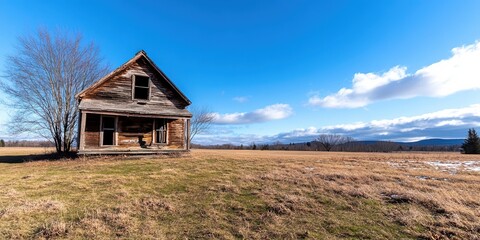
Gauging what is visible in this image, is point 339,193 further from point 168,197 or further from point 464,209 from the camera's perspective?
point 168,197

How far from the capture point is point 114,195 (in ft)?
24.0

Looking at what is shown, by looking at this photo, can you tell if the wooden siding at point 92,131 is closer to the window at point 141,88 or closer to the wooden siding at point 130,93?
the wooden siding at point 130,93

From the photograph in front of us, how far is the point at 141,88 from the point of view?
20.2 m

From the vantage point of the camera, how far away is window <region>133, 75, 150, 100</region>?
19625 millimetres

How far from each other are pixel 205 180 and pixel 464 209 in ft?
25.0

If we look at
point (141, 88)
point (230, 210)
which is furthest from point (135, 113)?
point (230, 210)

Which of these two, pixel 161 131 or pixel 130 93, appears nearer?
pixel 130 93

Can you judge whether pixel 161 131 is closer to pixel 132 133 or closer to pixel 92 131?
pixel 132 133

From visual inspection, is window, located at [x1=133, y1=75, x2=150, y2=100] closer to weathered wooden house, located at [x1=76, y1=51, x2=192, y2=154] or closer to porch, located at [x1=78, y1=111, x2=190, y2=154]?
weathered wooden house, located at [x1=76, y1=51, x2=192, y2=154]

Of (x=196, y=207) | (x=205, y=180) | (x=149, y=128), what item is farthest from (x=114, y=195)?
(x=149, y=128)

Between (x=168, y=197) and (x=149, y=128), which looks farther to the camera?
(x=149, y=128)

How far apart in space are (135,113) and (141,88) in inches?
136

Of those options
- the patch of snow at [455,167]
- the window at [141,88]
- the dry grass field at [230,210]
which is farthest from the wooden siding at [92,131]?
the patch of snow at [455,167]

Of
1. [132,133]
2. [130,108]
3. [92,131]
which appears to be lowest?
[132,133]
